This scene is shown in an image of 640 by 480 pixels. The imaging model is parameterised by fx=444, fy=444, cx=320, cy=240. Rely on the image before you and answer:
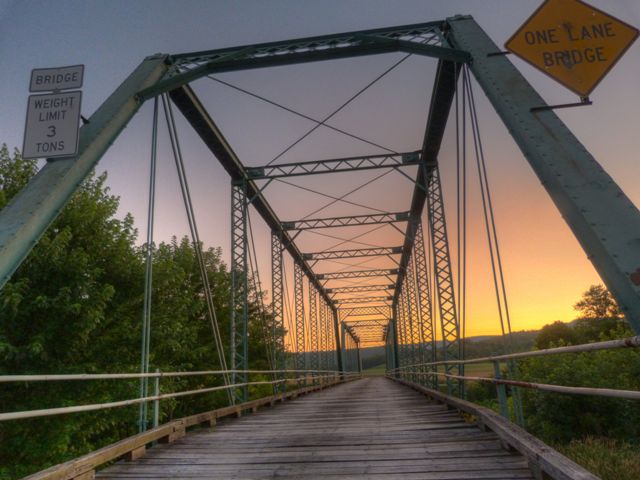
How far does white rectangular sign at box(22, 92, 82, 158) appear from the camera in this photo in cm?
561

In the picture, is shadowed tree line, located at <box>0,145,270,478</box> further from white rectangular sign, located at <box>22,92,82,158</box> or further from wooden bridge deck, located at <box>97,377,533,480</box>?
wooden bridge deck, located at <box>97,377,533,480</box>

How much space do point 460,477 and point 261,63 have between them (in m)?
8.16

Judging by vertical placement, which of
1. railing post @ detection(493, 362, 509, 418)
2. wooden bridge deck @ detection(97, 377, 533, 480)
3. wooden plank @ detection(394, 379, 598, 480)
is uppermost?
railing post @ detection(493, 362, 509, 418)

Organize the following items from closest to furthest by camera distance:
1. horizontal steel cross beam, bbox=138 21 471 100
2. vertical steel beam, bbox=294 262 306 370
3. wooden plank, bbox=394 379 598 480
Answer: wooden plank, bbox=394 379 598 480
horizontal steel cross beam, bbox=138 21 471 100
vertical steel beam, bbox=294 262 306 370

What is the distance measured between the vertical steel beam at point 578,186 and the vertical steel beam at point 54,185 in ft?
18.9

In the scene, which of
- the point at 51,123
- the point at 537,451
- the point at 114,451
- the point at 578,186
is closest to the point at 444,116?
the point at 578,186

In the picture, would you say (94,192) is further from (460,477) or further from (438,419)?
(460,477)

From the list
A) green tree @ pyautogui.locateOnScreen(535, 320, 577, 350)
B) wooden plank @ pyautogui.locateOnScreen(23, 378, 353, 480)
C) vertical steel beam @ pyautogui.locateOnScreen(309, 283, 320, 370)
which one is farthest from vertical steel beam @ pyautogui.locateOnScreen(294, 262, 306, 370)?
green tree @ pyautogui.locateOnScreen(535, 320, 577, 350)

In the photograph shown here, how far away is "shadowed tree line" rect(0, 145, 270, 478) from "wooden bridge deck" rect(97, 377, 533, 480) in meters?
8.53

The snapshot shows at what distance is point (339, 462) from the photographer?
Result: 14.6 ft

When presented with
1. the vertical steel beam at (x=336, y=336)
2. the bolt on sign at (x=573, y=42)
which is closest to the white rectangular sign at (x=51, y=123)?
the bolt on sign at (x=573, y=42)

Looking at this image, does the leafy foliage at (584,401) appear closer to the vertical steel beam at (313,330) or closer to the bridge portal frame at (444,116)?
the vertical steel beam at (313,330)

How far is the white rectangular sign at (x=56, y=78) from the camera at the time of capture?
5.68 metres

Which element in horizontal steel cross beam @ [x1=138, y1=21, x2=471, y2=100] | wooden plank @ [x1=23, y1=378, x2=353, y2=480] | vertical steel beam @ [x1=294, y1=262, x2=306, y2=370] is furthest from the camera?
vertical steel beam @ [x1=294, y1=262, x2=306, y2=370]
